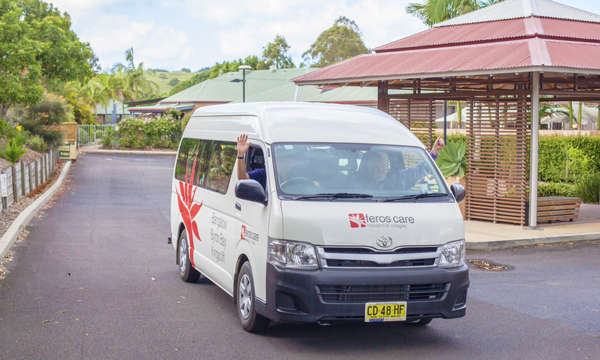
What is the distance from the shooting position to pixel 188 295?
28.4 feet

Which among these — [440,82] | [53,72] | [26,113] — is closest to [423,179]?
[440,82]

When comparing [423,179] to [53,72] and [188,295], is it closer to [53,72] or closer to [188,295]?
[188,295]

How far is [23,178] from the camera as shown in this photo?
18656 mm

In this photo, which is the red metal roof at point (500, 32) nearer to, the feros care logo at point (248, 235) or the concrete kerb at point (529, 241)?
the concrete kerb at point (529, 241)

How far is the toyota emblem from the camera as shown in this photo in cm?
624

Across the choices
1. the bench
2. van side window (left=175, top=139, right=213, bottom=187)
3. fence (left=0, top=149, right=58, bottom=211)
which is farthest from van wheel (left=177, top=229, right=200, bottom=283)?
the bench

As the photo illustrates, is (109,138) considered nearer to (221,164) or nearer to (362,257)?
(221,164)

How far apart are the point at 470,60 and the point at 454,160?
2340 mm

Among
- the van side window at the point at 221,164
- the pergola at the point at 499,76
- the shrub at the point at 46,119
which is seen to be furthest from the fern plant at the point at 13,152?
the van side window at the point at 221,164

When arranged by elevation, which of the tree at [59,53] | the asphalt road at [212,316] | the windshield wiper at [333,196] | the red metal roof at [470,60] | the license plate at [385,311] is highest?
the tree at [59,53]

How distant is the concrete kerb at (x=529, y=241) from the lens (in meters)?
12.3

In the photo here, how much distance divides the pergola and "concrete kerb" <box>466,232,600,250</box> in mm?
1015

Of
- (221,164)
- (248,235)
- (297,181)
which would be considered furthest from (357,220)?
(221,164)

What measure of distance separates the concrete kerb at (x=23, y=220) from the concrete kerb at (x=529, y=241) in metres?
7.66
